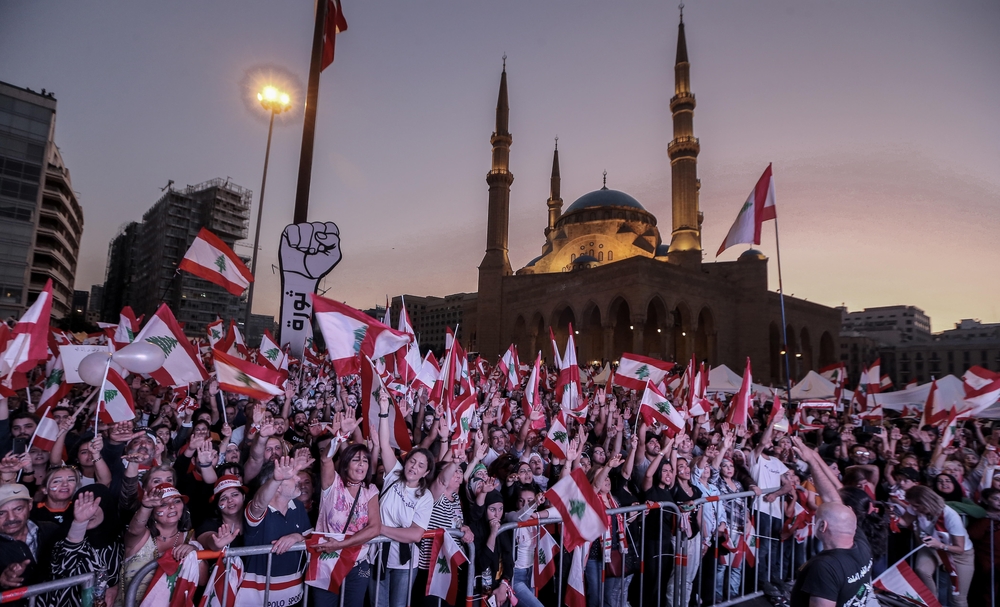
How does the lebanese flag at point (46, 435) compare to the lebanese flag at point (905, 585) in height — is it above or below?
above

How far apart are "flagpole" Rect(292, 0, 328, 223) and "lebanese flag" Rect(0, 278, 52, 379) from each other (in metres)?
8.70

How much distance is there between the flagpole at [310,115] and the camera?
47.2 feet

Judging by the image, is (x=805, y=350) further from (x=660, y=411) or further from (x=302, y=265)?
(x=302, y=265)

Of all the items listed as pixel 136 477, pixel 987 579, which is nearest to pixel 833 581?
pixel 987 579

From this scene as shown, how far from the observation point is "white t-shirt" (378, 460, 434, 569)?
3803 millimetres

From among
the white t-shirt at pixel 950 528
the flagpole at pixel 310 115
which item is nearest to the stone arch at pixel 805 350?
the flagpole at pixel 310 115

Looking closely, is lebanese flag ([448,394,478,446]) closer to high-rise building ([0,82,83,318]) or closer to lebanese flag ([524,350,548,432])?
lebanese flag ([524,350,548,432])

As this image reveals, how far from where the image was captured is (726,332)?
37.6 meters

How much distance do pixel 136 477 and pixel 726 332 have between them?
38.5 m

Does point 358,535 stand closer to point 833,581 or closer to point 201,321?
point 833,581

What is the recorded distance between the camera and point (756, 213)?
8508mm

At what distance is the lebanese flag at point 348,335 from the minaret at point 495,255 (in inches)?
1400

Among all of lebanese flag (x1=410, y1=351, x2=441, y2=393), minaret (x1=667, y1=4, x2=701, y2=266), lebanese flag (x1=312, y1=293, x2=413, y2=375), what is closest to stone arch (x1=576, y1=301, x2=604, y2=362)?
minaret (x1=667, y1=4, x2=701, y2=266)

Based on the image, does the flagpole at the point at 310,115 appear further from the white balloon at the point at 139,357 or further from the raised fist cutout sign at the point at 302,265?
the white balloon at the point at 139,357
